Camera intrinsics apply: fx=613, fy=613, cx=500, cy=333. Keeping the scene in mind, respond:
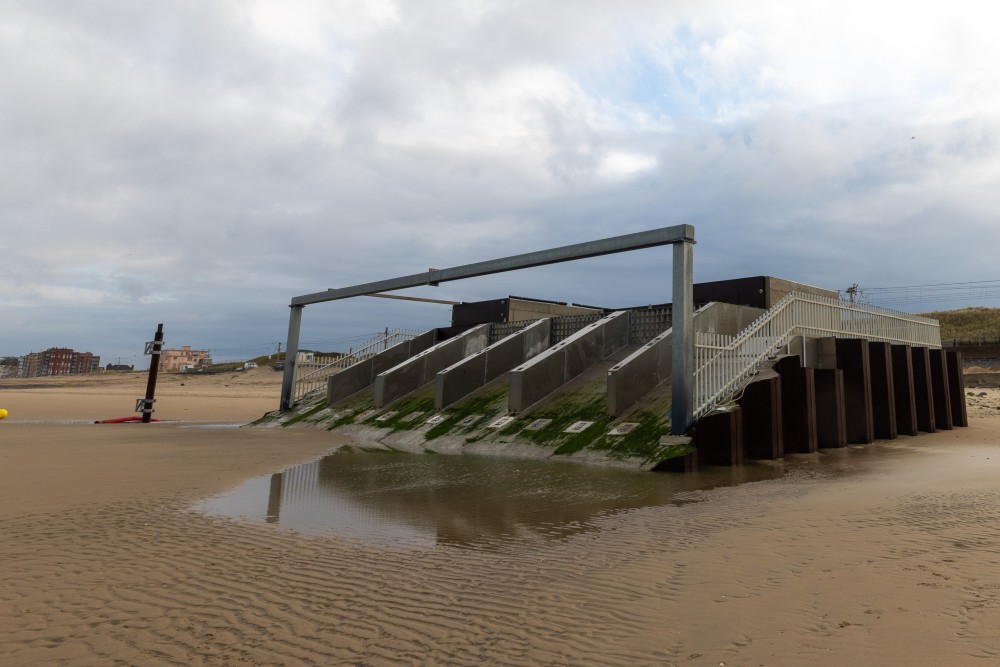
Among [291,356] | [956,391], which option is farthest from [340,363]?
[956,391]

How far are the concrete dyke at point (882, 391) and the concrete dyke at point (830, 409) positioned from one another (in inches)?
101

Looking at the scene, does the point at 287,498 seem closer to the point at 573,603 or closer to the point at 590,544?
the point at 590,544

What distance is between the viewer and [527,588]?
382 cm

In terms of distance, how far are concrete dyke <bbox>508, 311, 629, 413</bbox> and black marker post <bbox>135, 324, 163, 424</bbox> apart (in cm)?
1424

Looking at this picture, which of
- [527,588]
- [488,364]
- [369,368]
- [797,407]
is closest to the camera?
[527,588]

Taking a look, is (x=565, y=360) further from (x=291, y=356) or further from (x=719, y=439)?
(x=291, y=356)

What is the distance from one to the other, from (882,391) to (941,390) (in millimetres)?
4272

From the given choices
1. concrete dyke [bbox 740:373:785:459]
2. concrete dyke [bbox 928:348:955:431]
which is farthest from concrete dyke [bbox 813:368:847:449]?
concrete dyke [bbox 928:348:955:431]

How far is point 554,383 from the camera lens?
15.2 meters

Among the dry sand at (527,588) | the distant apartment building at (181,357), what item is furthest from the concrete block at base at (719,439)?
the distant apartment building at (181,357)

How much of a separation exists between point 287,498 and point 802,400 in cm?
958

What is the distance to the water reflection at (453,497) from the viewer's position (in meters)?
5.57

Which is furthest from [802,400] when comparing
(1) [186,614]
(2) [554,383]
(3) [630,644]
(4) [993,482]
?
(1) [186,614]

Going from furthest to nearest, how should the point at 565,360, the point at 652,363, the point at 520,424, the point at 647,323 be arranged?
the point at 647,323
the point at 565,360
the point at 520,424
the point at 652,363
